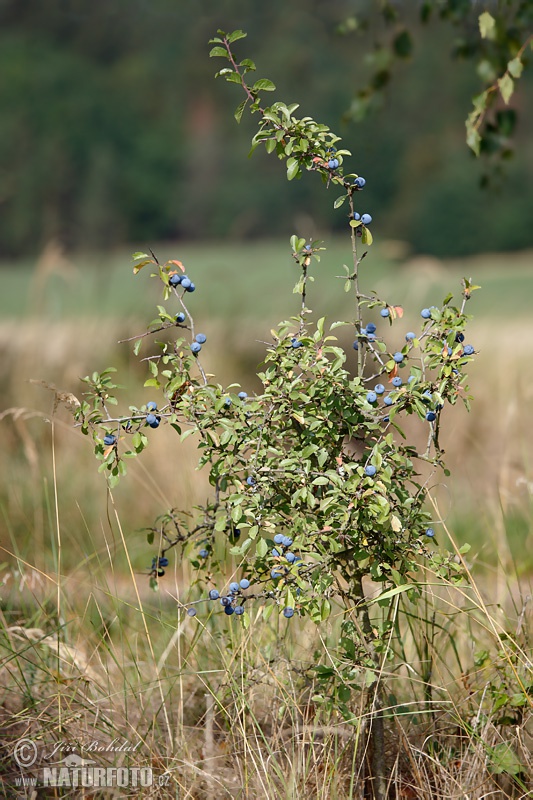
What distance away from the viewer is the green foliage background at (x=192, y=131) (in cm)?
3547

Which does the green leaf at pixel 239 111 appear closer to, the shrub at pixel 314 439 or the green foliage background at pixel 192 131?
the shrub at pixel 314 439

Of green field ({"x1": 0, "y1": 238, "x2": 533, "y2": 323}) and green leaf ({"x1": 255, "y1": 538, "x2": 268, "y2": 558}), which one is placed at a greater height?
green field ({"x1": 0, "y1": 238, "x2": 533, "y2": 323})

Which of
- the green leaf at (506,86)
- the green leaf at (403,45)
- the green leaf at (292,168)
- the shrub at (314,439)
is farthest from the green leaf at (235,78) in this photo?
the green leaf at (403,45)

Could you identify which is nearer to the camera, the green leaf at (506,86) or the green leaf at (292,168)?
the green leaf at (292,168)

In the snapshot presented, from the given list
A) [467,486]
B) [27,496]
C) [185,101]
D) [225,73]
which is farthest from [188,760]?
[185,101]

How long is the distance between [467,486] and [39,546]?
2.58 m

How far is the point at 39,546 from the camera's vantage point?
3619 millimetres

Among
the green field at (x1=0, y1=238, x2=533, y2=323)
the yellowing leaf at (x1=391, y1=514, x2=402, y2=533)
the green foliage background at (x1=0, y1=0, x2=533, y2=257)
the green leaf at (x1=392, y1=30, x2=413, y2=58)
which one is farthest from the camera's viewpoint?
the green foliage background at (x1=0, y1=0, x2=533, y2=257)

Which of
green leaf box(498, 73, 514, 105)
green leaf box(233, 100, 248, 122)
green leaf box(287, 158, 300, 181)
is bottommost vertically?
green leaf box(287, 158, 300, 181)

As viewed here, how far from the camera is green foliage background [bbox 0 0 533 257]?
3547 centimetres

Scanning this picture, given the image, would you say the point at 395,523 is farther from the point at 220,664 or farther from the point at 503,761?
the point at 220,664

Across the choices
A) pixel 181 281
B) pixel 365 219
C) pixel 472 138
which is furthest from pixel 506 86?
pixel 181 281

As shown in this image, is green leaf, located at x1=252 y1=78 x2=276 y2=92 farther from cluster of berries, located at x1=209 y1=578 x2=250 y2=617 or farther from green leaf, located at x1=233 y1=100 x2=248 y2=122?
cluster of berries, located at x1=209 y1=578 x2=250 y2=617

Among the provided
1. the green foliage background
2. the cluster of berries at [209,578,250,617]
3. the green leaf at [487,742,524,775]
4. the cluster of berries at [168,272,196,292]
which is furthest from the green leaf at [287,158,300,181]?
the green foliage background
